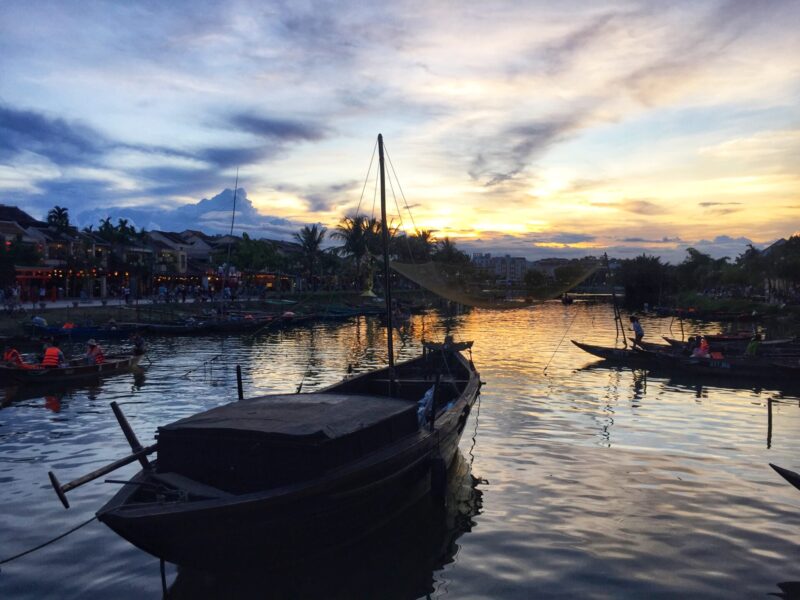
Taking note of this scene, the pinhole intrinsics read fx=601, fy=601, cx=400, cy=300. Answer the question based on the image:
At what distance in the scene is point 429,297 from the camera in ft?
419

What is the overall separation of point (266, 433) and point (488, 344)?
41959 millimetres

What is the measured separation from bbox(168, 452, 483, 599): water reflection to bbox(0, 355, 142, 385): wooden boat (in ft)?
70.0

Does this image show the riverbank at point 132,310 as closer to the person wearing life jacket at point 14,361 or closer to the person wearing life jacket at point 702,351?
the person wearing life jacket at point 14,361

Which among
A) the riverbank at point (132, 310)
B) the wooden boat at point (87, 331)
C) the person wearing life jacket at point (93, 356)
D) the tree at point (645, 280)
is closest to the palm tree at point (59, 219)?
the riverbank at point (132, 310)

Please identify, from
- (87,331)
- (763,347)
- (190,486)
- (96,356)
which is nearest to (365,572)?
(190,486)

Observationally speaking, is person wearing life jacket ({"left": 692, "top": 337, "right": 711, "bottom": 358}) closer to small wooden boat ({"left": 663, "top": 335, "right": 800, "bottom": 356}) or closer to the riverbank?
small wooden boat ({"left": 663, "top": 335, "right": 800, "bottom": 356})

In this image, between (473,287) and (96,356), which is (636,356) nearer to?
(473,287)

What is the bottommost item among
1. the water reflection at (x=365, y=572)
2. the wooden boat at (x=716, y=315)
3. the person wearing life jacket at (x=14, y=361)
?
the water reflection at (x=365, y=572)

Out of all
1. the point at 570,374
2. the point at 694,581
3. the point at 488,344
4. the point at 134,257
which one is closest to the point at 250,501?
the point at 694,581

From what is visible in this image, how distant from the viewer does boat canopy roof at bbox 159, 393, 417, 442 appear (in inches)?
390

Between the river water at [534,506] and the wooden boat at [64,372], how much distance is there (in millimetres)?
1371

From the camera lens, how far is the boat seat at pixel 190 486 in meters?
9.29

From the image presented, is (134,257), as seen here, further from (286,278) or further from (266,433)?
(266,433)

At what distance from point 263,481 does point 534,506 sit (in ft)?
22.2
